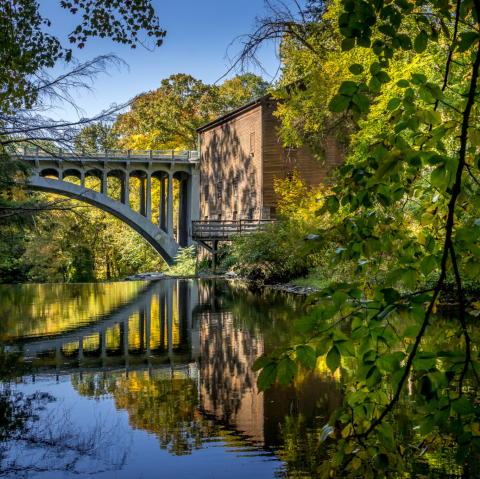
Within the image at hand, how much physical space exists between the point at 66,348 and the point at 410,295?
8.78 metres

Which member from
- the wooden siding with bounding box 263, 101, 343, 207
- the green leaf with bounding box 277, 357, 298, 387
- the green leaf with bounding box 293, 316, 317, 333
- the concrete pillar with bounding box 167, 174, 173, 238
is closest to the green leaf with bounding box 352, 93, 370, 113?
the green leaf with bounding box 293, 316, 317, 333

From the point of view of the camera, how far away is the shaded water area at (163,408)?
4355 mm

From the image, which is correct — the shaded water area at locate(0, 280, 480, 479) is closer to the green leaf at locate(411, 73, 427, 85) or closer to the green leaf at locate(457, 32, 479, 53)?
the green leaf at locate(411, 73, 427, 85)

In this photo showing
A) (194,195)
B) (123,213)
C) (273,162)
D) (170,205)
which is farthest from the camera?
(194,195)

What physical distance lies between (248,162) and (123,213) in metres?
9.48

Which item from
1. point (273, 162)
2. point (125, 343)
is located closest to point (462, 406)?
point (125, 343)

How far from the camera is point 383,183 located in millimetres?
1941

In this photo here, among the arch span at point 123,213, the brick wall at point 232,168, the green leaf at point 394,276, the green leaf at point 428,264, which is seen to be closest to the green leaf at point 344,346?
the green leaf at point 394,276

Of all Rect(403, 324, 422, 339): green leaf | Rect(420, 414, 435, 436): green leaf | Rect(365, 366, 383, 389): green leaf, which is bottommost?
Rect(420, 414, 435, 436): green leaf

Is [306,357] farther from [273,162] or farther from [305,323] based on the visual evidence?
[273,162]

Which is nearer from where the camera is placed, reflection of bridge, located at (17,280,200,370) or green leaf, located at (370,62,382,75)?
green leaf, located at (370,62,382,75)

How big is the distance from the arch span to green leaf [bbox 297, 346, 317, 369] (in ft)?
113

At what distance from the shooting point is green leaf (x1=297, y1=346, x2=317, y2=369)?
1629 mm

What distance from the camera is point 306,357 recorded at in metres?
1.64
